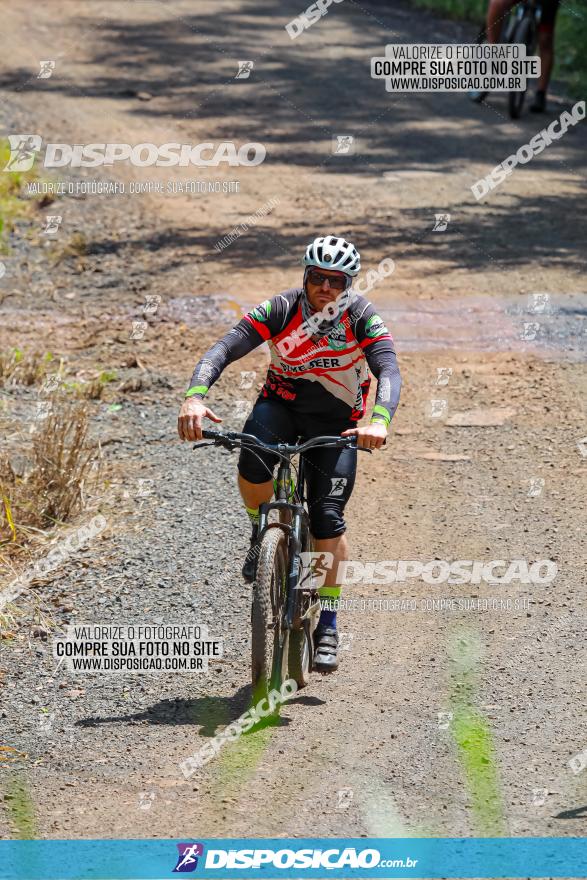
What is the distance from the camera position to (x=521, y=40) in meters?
17.1

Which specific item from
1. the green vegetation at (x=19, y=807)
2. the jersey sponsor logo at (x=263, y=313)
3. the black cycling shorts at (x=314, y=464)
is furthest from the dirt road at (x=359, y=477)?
the jersey sponsor logo at (x=263, y=313)

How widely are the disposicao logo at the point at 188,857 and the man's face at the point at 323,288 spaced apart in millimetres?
2590

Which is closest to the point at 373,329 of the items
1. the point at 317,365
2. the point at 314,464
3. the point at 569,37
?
the point at 317,365

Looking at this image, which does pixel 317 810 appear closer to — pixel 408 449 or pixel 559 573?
pixel 559 573

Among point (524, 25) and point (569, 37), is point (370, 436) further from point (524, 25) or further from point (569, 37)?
point (569, 37)

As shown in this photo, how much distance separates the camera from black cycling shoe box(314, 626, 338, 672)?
647 cm

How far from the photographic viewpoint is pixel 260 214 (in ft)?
49.1

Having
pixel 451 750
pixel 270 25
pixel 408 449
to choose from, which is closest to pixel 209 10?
pixel 270 25

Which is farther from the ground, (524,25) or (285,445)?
(524,25)

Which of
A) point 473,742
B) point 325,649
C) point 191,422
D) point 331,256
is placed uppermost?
point 331,256

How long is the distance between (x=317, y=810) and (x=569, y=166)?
1291 cm

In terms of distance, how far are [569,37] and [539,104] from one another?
2.69 meters

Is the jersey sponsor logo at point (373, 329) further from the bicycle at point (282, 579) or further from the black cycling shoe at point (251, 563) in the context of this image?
the black cycling shoe at point (251, 563)

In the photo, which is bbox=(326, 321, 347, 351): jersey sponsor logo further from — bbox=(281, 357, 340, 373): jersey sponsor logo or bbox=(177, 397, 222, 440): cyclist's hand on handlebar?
bbox=(177, 397, 222, 440): cyclist's hand on handlebar
